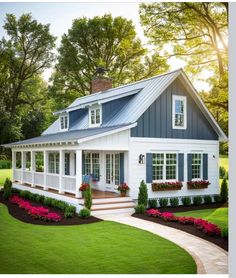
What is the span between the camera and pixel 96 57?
27.6 meters

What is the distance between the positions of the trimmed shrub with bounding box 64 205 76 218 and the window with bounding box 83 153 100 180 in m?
4.13

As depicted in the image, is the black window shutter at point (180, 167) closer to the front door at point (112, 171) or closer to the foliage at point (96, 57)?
the front door at point (112, 171)

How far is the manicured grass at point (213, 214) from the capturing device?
12470mm

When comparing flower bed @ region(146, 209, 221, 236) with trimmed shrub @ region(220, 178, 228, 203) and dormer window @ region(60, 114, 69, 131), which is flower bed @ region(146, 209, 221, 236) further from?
dormer window @ region(60, 114, 69, 131)

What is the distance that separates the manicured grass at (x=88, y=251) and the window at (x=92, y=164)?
6159 mm

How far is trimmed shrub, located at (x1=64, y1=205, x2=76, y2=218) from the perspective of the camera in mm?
12527

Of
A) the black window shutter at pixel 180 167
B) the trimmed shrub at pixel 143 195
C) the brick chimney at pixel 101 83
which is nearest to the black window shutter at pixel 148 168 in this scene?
the trimmed shrub at pixel 143 195

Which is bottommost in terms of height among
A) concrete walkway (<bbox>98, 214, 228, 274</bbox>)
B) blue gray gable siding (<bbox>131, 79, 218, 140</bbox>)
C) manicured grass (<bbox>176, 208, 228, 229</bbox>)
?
manicured grass (<bbox>176, 208, 228, 229</bbox>)

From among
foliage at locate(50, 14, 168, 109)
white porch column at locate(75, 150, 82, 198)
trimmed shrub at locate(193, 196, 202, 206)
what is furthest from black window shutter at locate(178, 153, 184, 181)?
foliage at locate(50, 14, 168, 109)

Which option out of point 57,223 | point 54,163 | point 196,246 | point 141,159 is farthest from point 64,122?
point 196,246

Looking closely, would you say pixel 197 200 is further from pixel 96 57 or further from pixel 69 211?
pixel 96 57

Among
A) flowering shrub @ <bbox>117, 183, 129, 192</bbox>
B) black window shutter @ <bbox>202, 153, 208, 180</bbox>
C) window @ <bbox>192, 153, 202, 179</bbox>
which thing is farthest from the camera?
black window shutter @ <bbox>202, 153, 208, 180</bbox>

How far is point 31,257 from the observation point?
314 inches

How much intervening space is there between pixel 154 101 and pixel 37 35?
23.7 ft
